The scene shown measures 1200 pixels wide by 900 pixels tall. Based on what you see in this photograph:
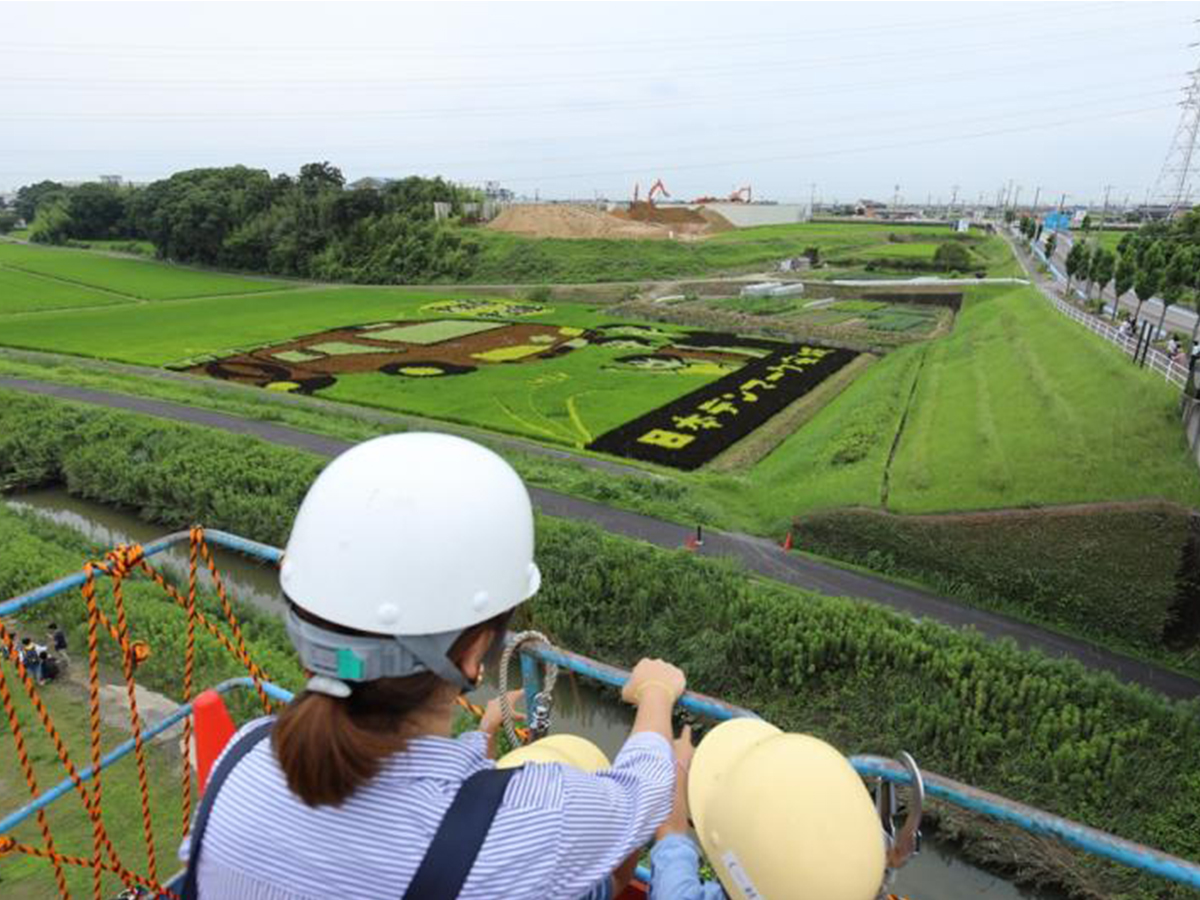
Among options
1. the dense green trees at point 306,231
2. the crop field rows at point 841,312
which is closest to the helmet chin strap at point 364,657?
the crop field rows at point 841,312

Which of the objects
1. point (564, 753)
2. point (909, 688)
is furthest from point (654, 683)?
point (909, 688)

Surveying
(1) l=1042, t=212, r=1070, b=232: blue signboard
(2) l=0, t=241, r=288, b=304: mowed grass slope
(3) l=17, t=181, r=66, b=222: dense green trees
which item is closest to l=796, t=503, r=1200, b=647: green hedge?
(2) l=0, t=241, r=288, b=304: mowed grass slope

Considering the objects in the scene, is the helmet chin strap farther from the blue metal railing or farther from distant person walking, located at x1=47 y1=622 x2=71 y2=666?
distant person walking, located at x1=47 y1=622 x2=71 y2=666

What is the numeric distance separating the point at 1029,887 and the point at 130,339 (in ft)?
138

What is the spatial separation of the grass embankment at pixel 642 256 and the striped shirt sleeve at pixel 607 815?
186 feet

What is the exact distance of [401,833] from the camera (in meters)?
1.47

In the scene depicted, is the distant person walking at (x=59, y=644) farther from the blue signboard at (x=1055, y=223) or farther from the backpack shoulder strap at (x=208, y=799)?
the blue signboard at (x=1055, y=223)

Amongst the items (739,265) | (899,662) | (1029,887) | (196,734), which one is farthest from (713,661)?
(739,265)

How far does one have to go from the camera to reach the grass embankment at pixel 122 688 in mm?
6309

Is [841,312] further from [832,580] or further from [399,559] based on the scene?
[399,559]

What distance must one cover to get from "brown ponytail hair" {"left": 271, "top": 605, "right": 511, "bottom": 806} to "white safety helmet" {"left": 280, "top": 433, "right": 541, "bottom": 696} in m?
0.04

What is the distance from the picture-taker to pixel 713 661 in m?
12.0

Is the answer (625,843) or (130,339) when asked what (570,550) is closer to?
(625,843)

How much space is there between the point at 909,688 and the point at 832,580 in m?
3.93
